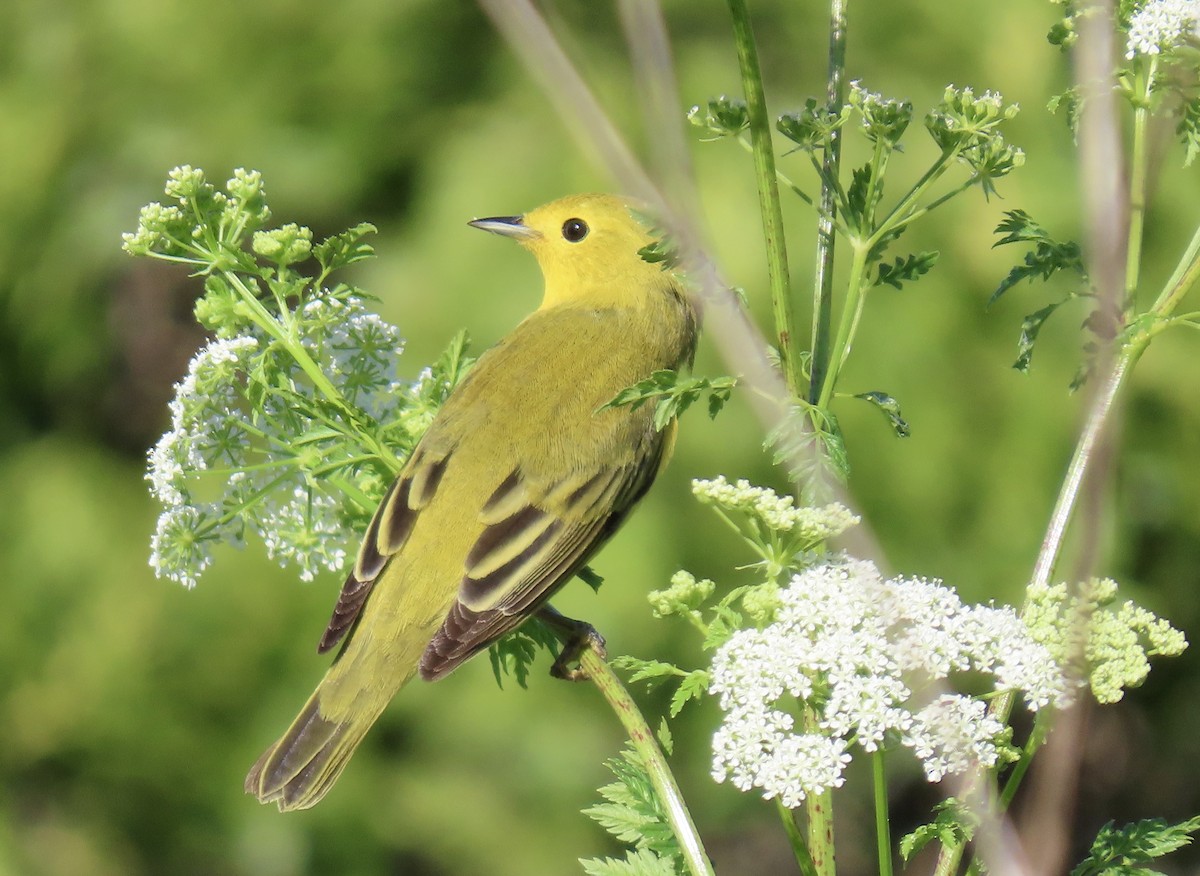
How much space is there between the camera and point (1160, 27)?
6.60 ft

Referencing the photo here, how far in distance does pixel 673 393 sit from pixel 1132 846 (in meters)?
0.85

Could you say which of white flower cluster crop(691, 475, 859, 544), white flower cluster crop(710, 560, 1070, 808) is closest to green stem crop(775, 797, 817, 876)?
white flower cluster crop(710, 560, 1070, 808)

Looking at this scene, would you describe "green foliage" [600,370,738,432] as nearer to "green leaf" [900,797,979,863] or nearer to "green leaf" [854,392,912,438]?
"green leaf" [854,392,912,438]

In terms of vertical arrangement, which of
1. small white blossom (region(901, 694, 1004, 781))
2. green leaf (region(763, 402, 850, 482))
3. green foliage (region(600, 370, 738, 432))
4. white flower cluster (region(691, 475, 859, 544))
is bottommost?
small white blossom (region(901, 694, 1004, 781))

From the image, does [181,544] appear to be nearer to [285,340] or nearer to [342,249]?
[285,340]

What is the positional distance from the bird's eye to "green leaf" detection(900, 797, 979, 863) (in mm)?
2671

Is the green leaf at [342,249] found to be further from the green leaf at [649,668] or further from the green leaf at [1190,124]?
the green leaf at [1190,124]

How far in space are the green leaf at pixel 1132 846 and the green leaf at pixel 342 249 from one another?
1400mm

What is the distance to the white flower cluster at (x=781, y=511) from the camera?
182cm

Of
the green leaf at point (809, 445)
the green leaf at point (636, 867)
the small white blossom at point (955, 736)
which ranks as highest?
the green leaf at point (809, 445)

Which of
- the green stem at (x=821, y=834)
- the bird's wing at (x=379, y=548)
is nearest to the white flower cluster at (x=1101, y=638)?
the green stem at (x=821, y=834)

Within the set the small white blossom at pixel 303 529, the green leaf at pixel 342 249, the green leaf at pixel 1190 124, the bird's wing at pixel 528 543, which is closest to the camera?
the green leaf at pixel 1190 124

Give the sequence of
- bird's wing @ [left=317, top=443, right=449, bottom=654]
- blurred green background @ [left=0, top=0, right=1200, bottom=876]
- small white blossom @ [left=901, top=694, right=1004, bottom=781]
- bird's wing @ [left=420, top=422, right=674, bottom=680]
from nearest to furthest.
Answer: small white blossom @ [left=901, top=694, right=1004, bottom=781] < bird's wing @ [left=420, top=422, right=674, bottom=680] < bird's wing @ [left=317, top=443, right=449, bottom=654] < blurred green background @ [left=0, top=0, right=1200, bottom=876]

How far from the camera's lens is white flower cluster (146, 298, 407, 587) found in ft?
7.81
